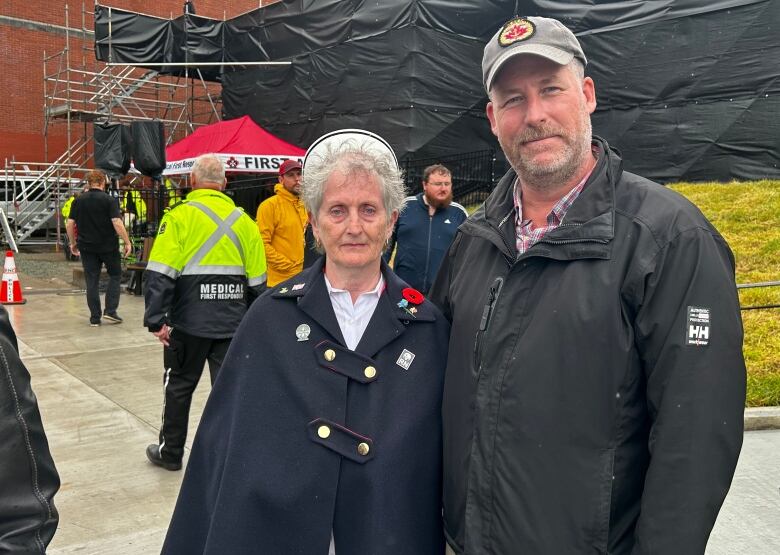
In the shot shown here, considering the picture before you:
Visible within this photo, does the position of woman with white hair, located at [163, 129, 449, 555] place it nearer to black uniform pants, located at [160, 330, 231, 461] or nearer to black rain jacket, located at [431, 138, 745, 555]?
black rain jacket, located at [431, 138, 745, 555]

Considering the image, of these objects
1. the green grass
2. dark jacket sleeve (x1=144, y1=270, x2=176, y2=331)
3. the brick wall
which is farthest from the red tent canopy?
the brick wall

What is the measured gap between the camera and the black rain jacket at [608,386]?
142 centimetres

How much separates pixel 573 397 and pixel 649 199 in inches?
19.6

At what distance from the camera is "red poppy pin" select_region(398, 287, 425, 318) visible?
2.00 m

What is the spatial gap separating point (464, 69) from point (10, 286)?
9435mm

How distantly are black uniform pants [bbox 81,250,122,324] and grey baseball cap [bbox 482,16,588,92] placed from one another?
26.0ft

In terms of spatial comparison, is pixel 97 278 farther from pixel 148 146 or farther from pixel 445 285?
pixel 445 285

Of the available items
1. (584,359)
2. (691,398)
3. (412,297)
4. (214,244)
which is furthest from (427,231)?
(691,398)

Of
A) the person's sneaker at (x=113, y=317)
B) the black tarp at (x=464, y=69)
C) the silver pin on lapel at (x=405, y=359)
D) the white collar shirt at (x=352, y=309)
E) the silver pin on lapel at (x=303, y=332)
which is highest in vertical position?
the black tarp at (x=464, y=69)

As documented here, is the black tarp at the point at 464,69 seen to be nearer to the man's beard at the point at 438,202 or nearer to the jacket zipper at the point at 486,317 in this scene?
the man's beard at the point at 438,202

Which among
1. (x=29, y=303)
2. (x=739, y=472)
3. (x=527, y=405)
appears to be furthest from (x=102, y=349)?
(x=527, y=405)

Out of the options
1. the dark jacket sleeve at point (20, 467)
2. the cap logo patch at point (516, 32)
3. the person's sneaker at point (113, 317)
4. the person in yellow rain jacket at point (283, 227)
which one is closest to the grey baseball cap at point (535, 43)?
the cap logo patch at point (516, 32)

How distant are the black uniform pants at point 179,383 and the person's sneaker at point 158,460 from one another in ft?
0.09

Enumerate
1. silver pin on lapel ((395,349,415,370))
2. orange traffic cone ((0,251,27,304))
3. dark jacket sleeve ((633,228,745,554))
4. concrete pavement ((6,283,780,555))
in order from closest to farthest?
dark jacket sleeve ((633,228,745,554)) < silver pin on lapel ((395,349,415,370)) < concrete pavement ((6,283,780,555)) < orange traffic cone ((0,251,27,304))
